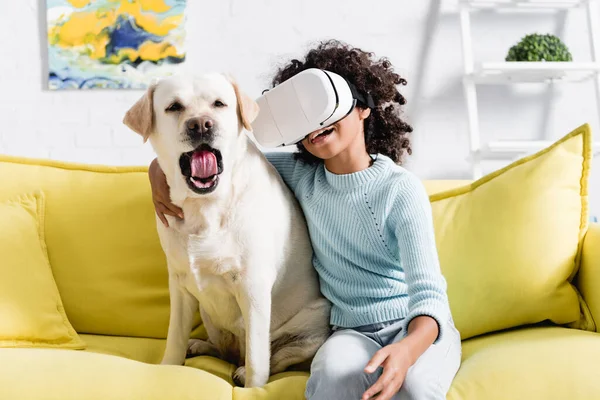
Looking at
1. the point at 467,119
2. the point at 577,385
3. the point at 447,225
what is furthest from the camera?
the point at 467,119

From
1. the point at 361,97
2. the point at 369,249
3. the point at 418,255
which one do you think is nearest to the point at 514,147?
the point at 361,97

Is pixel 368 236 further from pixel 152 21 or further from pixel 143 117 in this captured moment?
pixel 152 21

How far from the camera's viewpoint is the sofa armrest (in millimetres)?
1498

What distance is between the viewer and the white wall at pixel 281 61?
2.47 meters

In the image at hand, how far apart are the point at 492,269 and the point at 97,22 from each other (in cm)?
177

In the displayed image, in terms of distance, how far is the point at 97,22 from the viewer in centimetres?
245

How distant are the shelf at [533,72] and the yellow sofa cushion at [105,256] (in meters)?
1.30

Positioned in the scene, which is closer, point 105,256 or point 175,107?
point 175,107

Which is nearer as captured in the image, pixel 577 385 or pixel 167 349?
pixel 577 385

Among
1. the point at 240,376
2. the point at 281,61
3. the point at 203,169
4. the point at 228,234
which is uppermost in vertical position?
the point at 281,61

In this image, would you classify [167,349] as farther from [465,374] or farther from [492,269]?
[492,269]

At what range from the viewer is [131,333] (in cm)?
184

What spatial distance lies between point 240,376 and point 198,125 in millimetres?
599

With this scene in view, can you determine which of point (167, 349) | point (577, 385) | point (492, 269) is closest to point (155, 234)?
point (167, 349)
